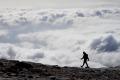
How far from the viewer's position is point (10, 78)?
3422 cm

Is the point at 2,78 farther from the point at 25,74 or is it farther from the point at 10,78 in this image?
the point at 25,74

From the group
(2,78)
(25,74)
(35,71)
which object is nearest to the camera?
(2,78)

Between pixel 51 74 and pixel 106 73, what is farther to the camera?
pixel 106 73

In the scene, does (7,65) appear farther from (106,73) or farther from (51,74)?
(106,73)

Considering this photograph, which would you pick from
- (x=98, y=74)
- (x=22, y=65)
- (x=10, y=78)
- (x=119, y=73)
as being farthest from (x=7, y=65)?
(x=119, y=73)

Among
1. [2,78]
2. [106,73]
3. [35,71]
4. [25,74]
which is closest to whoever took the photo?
[2,78]

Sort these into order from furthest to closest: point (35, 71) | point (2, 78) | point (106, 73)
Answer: point (106, 73)
point (35, 71)
point (2, 78)

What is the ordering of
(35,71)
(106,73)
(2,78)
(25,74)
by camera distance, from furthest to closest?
(106,73) → (35,71) → (25,74) → (2,78)

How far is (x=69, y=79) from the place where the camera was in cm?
3584

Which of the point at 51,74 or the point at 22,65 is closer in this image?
the point at 51,74

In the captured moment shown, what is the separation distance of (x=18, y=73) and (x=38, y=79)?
414 cm

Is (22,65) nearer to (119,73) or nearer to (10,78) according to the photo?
(10,78)

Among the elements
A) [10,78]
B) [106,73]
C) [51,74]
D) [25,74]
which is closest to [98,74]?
[106,73]

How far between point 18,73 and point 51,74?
337 centimetres
